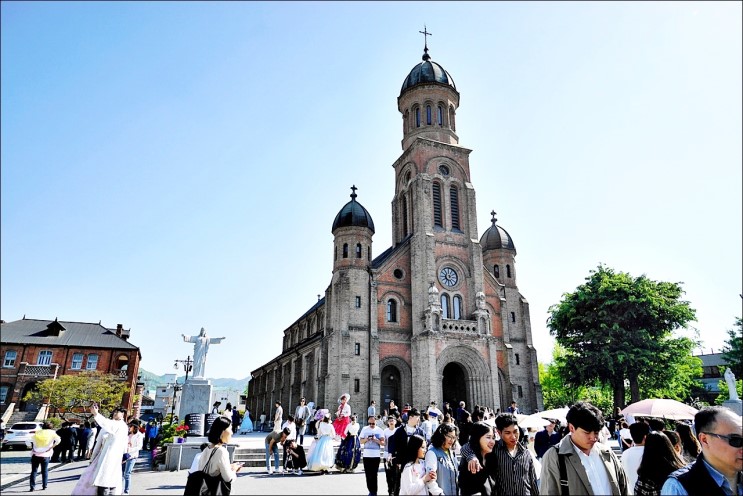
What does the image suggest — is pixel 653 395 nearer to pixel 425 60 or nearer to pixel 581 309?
pixel 581 309

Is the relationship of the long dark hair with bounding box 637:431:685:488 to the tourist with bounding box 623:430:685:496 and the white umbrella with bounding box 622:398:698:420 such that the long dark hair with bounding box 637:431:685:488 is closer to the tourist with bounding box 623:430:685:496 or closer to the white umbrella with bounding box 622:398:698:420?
the tourist with bounding box 623:430:685:496

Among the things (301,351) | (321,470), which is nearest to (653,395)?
(301,351)

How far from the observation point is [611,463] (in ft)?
15.7

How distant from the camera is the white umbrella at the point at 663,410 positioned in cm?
1178

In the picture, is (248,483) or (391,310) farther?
(391,310)

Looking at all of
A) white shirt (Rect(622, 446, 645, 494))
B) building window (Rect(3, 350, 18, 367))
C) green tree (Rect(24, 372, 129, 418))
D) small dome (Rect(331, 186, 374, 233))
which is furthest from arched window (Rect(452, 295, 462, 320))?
building window (Rect(3, 350, 18, 367))

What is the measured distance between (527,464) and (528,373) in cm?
3295

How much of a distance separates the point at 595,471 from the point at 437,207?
34.3 m

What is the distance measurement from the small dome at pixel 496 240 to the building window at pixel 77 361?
39.0 m

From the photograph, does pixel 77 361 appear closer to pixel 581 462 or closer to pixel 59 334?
pixel 59 334

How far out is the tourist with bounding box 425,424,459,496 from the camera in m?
5.85

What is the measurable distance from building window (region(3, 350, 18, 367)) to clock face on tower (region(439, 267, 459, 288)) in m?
37.8

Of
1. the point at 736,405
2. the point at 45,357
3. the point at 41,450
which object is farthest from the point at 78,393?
the point at 736,405

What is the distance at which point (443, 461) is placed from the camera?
5992 millimetres
